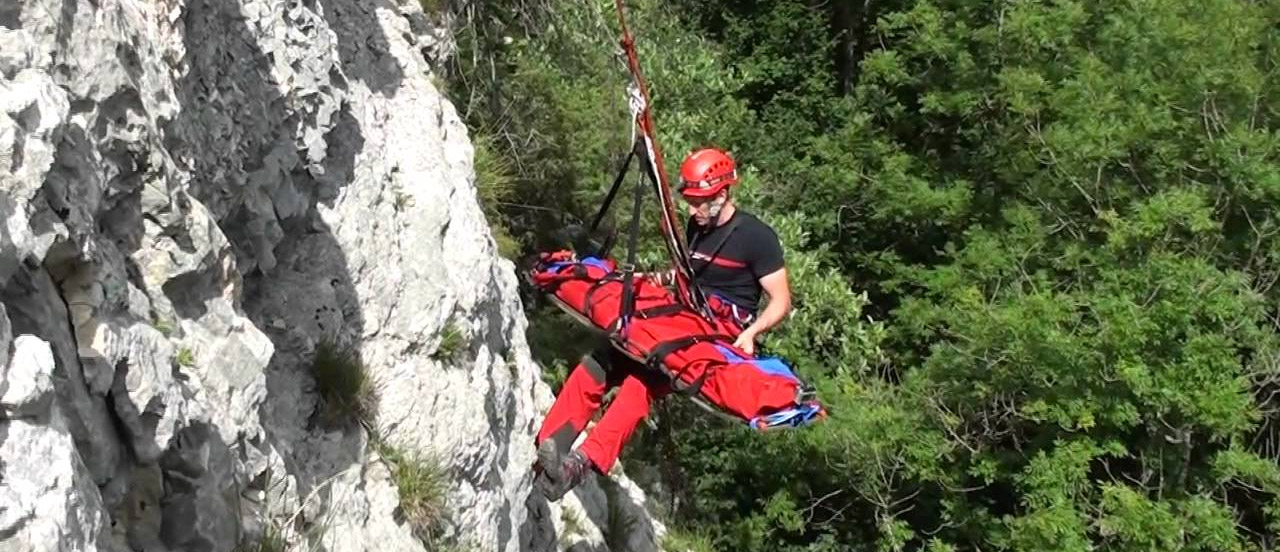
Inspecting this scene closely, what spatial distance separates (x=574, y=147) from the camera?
36.1 feet

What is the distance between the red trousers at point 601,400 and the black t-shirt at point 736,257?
57cm

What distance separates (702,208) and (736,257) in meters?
0.28

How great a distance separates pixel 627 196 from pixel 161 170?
740 centimetres

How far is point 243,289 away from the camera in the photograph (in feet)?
16.3

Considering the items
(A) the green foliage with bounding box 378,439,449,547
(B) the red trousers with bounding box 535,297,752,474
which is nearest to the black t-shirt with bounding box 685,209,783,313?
(B) the red trousers with bounding box 535,297,752,474

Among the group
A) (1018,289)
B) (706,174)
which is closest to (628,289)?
(706,174)

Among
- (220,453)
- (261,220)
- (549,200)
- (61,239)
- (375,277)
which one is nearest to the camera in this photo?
(61,239)

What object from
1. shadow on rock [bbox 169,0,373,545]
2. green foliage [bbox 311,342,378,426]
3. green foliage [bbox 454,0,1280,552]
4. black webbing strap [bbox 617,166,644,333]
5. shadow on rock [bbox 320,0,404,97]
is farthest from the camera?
green foliage [bbox 454,0,1280,552]

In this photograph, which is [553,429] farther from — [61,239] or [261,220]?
[61,239]

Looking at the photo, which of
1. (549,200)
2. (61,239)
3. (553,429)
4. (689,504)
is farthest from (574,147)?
(61,239)

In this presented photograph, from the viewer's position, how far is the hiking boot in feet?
17.9

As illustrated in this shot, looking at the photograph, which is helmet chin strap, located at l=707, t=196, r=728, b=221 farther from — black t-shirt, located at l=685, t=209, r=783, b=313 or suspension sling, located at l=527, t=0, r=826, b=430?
suspension sling, located at l=527, t=0, r=826, b=430

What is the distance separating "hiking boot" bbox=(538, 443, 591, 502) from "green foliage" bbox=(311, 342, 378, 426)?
0.77m

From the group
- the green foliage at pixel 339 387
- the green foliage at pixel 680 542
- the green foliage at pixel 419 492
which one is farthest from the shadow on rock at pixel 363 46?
the green foliage at pixel 680 542
